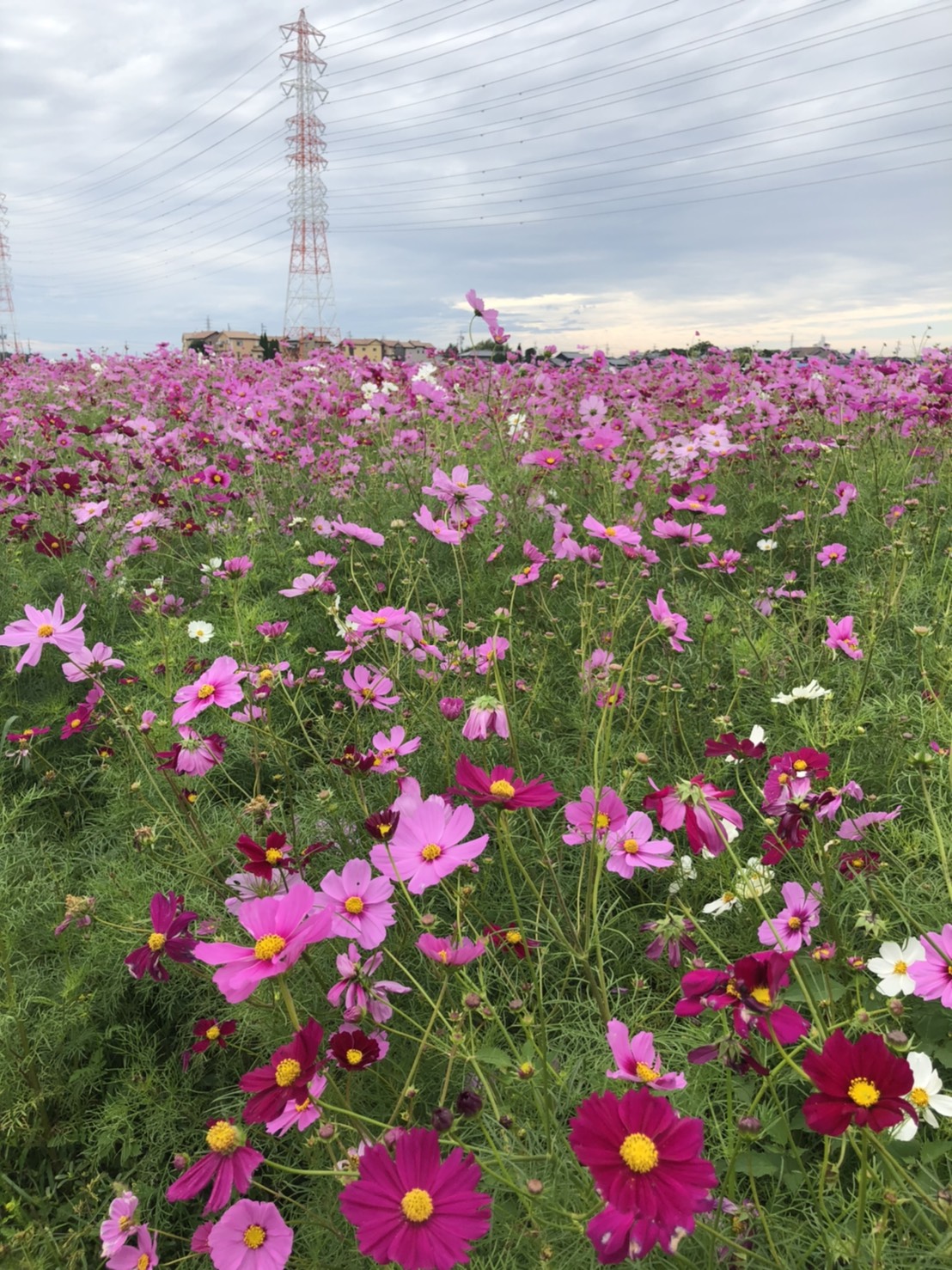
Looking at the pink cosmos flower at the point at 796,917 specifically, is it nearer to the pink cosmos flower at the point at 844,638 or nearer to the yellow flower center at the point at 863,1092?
the yellow flower center at the point at 863,1092

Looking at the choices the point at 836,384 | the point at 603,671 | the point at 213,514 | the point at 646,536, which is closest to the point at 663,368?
the point at 836,384

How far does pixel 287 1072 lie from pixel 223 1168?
0.13m

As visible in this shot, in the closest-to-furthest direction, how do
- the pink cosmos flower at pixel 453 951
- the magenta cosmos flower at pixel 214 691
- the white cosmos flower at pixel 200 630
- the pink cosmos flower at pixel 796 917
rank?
the pink cosmos flower at pixel 453 951
the pink cosmos flower at pixel 796 917
the magenta cosmos flower at pixel 214 691
the white cosmos flower at pixel 200 630

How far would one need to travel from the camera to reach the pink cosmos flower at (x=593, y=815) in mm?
866

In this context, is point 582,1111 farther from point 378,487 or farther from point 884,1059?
point 378,487

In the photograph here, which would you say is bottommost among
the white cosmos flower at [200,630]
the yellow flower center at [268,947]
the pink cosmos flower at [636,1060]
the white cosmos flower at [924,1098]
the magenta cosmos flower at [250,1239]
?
the magenta cosmos flower at [250,1239]

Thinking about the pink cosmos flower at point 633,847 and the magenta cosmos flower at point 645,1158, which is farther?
the pink cosmos flower at point 633,847

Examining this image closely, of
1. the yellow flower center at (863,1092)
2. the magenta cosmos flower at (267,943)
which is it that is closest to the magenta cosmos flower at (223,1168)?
the magenta cosmos flower at (267,943)

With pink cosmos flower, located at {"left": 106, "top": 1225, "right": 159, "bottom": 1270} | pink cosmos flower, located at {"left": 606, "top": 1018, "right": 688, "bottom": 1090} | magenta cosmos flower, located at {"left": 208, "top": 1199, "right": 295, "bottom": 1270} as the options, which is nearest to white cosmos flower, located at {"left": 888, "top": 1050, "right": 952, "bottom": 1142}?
pink cosmos flower, located at {"left": 606, "top": 1018, "right": 688, "bottom": 1090}

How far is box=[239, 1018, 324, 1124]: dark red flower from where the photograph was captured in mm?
618

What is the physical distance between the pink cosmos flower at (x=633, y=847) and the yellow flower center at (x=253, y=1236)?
19.8 inches

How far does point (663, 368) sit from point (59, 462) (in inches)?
166

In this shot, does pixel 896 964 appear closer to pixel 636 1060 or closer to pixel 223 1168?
pixel 636 1060

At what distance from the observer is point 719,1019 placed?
0.95 meters
